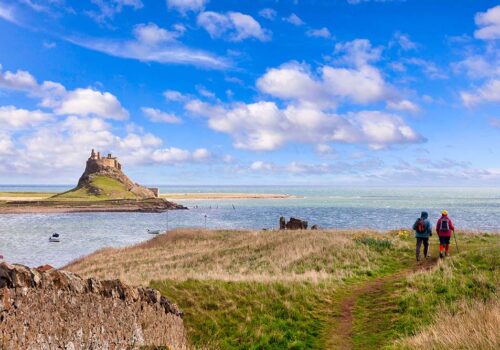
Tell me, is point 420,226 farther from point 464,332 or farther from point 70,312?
point 70,312

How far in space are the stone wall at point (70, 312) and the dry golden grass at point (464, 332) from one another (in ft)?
23.9

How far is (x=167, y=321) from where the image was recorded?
14.5 metres

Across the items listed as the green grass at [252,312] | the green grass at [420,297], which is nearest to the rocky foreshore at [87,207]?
the green grass at [252,312]

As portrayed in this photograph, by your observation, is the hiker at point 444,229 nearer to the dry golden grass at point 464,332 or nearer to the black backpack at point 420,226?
the black backpack at point 420,226

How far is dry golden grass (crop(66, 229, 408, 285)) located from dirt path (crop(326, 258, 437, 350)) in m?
1.78

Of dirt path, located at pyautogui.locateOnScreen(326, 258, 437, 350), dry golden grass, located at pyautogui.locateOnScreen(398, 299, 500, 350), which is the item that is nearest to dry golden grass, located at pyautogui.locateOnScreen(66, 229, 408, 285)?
dirt path, located at pyautogui.locateOnScreen(326, 258, 437, 350)

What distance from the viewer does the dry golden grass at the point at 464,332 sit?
10648 millimetres

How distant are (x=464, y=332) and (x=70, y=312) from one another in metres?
9.53

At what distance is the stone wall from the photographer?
751 cm

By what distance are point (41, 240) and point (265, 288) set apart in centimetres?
6818

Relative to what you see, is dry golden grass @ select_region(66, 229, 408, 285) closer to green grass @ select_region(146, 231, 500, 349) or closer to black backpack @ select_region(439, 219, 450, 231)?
green grass @ select_region(146, 231, 500, 349)

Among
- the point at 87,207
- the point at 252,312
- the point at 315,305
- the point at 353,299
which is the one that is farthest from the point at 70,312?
the point at 87,207

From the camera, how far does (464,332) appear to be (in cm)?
1160

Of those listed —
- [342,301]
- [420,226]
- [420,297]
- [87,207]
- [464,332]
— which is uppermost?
[420,226]
